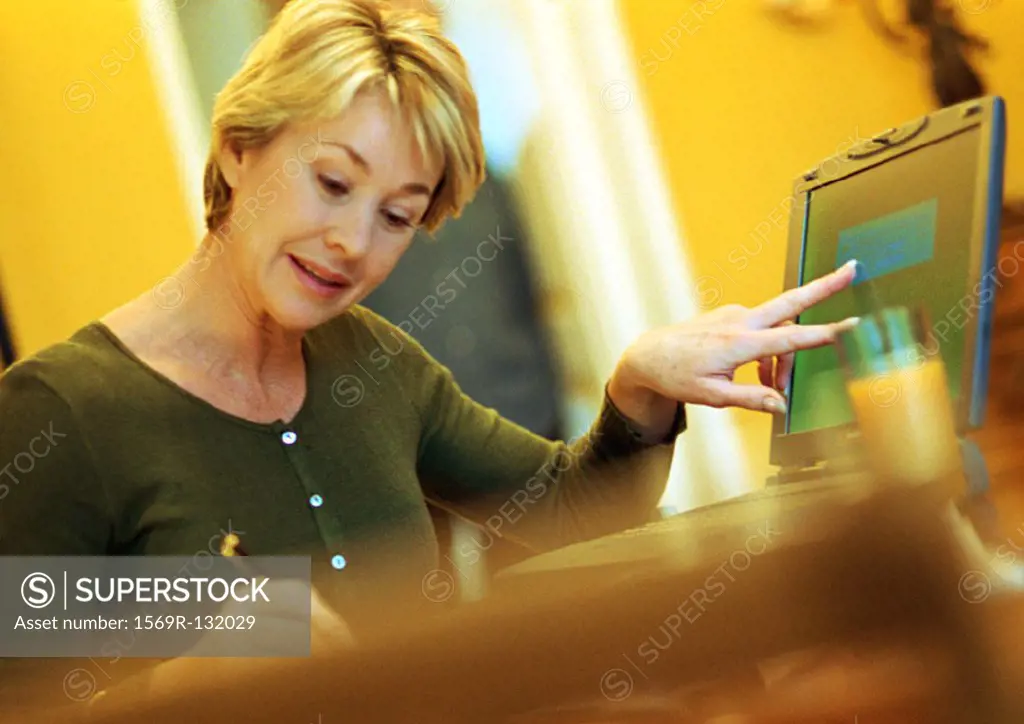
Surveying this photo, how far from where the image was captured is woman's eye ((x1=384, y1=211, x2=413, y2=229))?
3.24ft

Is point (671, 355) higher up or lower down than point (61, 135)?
lower down

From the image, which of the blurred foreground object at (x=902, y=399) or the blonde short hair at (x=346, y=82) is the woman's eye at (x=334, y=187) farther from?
the blurred foreground object at (x=902, y=399)

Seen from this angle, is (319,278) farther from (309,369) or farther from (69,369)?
(69,369)

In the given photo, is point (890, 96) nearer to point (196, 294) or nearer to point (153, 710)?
point (196, 294)

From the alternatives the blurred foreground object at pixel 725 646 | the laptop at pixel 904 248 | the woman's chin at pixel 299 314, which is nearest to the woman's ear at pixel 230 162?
the woman's chin at pixel 299 314

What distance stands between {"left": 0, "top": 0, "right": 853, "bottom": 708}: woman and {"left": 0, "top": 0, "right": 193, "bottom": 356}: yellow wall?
0.27 feet

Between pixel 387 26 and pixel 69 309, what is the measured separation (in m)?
0.39

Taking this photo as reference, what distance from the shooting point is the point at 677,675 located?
37.9 inches

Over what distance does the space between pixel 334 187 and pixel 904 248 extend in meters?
0.51

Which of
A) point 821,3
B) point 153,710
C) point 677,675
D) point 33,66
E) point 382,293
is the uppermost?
point 33,66

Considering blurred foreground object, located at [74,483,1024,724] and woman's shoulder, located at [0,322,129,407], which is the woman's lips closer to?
woman's shoulder, located at [0,322,129,407]

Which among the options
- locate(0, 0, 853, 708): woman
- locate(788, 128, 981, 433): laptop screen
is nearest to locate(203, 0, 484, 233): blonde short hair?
locate(0, 0, 853, 708): woman

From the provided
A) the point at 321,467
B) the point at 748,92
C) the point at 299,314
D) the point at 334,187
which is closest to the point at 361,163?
the point at 334,187

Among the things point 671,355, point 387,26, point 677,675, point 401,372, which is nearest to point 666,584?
point 677,675
